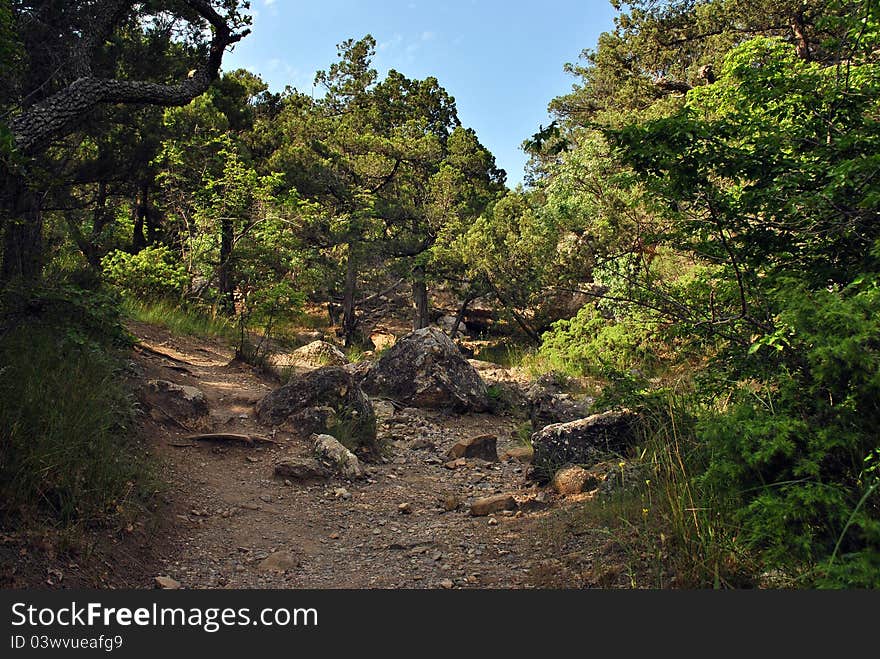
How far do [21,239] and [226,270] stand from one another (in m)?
6.75

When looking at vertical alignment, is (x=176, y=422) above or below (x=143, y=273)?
below

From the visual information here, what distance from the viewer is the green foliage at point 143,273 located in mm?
12086

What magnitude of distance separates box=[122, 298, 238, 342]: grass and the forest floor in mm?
4004

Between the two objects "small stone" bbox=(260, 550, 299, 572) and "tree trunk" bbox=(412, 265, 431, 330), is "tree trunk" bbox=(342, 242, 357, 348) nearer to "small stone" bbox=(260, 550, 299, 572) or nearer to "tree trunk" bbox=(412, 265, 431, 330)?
"tree trunk" bbox=(412, 265, 431, 330)

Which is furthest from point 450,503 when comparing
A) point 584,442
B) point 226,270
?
point 226,270

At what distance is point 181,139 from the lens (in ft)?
39.9

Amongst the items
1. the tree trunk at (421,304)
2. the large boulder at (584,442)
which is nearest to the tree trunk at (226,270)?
the tree trunk at (421,304)

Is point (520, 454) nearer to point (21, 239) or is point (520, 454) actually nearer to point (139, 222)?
point (21, 239)

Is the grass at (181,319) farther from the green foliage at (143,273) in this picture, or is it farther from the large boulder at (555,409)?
the large boulder at (555,409)

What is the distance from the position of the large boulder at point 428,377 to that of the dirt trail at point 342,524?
1.55 meters

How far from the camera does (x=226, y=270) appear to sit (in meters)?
13.2

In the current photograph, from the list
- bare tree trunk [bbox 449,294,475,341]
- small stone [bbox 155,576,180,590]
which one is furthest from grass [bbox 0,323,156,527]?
bare tree trunk [bbox 449,294,475,341]

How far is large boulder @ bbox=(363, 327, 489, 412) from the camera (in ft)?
32.6

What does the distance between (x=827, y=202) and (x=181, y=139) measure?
12.2 metres
